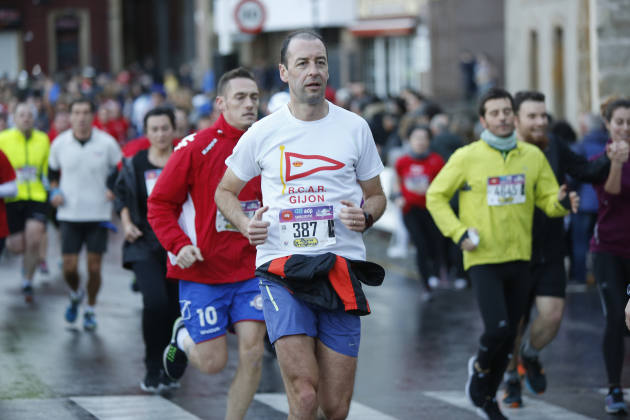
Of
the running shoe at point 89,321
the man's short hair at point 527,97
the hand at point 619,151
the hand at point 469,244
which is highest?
the man's short hair at point 527,97

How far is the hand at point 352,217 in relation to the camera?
19.3ft

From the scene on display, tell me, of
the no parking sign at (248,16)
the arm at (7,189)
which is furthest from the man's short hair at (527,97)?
the no parking sign at (248,16)

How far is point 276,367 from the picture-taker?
9945mm

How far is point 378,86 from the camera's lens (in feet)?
134

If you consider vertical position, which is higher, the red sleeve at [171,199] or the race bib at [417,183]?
the red sleeve at [171,199]

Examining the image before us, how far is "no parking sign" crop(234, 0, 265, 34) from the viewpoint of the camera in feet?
73.5

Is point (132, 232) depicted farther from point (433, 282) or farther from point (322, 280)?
point (433, 282)

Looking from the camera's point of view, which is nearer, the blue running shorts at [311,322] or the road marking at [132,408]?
the blue running shorts at [311,322]

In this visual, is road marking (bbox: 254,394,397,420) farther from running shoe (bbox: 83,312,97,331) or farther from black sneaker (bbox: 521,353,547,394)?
running shoe (bbox: 83,312,97,331)

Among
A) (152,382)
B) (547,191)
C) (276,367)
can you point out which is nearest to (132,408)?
(152,382)

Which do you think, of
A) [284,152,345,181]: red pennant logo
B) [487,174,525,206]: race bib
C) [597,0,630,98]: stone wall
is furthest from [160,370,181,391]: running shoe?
[597,0,630,98]: stone wall

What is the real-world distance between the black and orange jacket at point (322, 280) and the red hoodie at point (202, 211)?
1291mm

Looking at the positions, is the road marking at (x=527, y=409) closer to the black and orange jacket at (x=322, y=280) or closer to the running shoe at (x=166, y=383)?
the running shoe at (x=166, y=383)

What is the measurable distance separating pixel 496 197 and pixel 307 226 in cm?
215
